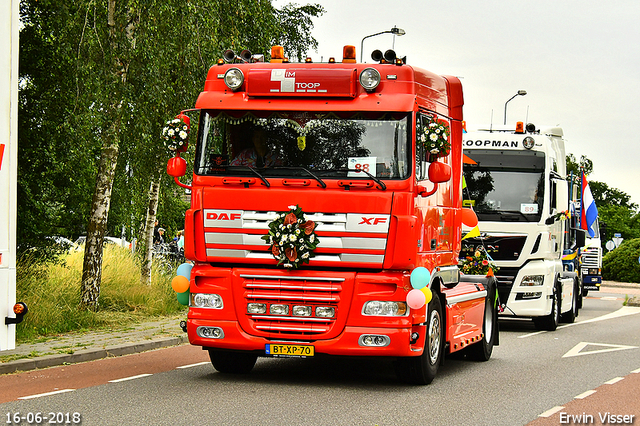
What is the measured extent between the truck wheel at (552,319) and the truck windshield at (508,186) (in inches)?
81.5

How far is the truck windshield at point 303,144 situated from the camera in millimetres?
9766

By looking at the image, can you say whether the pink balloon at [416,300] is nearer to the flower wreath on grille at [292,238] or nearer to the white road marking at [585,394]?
the flower wreath on grille at [292,238]

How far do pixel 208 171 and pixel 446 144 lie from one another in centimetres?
266

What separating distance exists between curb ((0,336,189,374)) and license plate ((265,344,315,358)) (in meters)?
3.26

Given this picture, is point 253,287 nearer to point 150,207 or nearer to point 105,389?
point 105,389

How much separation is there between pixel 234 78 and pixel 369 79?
154cm

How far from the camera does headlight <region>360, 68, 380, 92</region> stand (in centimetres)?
993

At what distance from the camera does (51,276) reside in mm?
16484

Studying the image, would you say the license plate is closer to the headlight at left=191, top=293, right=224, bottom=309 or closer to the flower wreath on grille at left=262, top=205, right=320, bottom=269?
the headlight at left=191, top=293, right=224, bottom=309

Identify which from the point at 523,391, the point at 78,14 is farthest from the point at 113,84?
the point at 523,391

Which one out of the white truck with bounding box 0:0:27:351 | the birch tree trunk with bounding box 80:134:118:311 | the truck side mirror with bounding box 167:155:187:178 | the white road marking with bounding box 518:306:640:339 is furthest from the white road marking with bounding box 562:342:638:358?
the white truck with bounding box 0:0:27:351

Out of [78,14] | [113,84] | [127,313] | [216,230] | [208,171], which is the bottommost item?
[127,313]

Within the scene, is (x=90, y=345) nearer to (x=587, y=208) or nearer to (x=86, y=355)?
(x=86, y=355)

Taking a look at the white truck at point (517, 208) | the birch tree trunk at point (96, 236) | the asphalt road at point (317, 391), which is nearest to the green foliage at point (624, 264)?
the white truck at point (517, 208)
